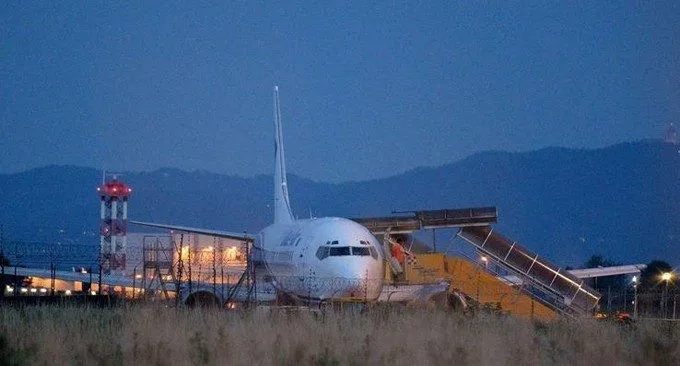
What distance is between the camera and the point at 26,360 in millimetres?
15977

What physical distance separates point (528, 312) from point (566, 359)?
18770 mm

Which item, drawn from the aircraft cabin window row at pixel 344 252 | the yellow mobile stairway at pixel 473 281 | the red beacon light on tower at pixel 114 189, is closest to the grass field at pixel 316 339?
the aircraft cabin window row at pixel 344 252

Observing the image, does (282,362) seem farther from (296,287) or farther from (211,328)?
(296,287)

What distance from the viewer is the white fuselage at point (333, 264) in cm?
3188

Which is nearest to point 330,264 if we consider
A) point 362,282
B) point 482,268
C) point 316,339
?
point 362,282

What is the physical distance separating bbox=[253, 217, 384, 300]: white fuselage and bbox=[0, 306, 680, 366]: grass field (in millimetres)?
7322

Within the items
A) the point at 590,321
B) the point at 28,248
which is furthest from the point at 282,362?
the point at 28,248

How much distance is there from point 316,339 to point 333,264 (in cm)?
1371

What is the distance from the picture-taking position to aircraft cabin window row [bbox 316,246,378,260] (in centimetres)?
3269

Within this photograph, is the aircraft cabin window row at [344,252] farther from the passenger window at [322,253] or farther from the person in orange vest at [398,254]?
the person in orange vest at [398,254]

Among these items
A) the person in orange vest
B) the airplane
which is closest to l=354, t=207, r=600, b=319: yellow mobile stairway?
the person in orange vest

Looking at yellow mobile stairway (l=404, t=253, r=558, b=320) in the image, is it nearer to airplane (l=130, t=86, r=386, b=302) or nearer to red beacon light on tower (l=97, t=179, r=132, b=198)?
airplane (l=130, t=86, r=386, b=302)

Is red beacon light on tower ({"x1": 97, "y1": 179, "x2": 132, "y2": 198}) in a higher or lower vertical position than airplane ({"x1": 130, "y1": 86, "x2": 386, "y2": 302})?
higher

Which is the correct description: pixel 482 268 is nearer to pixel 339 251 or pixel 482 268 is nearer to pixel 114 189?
pixel 339 251
